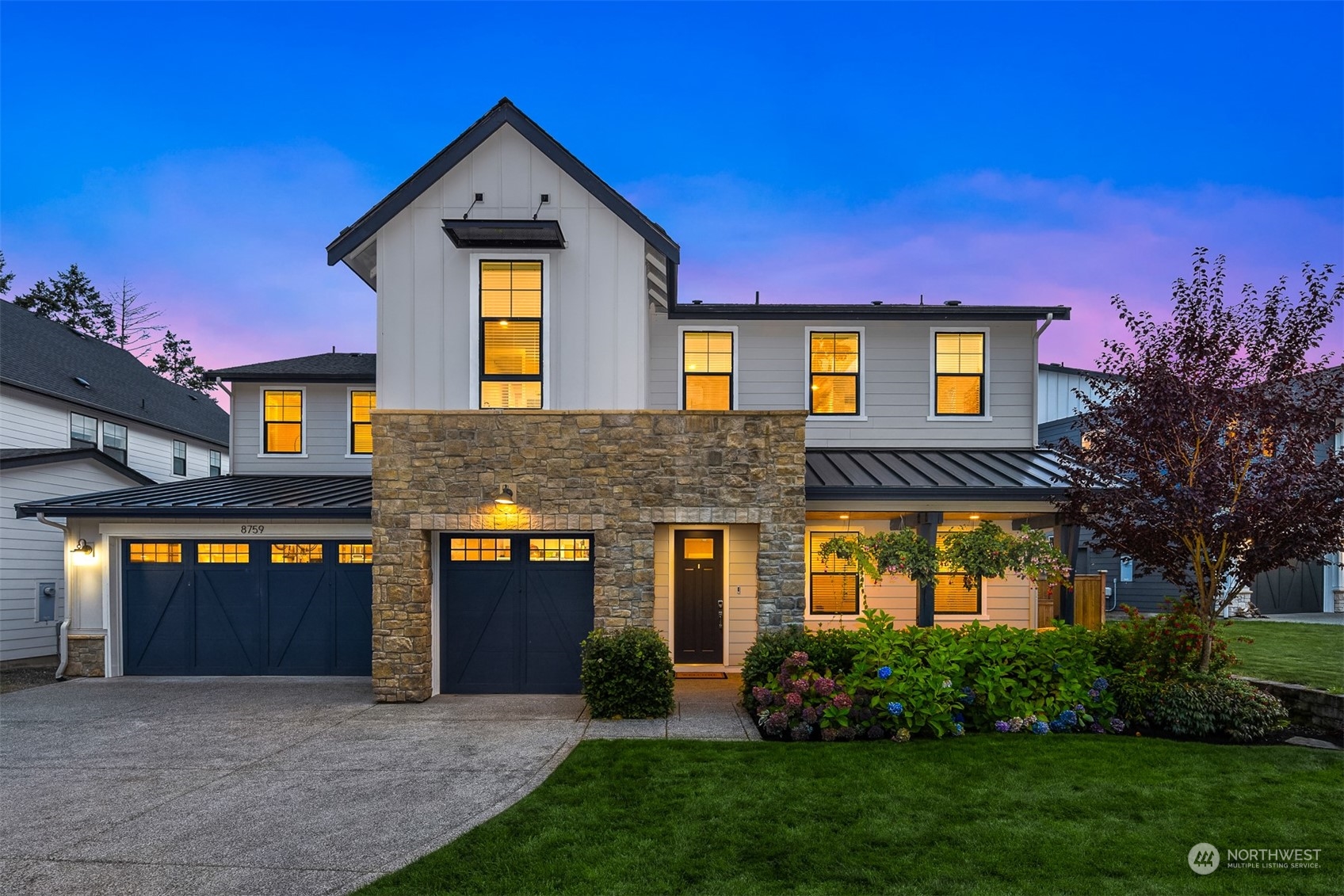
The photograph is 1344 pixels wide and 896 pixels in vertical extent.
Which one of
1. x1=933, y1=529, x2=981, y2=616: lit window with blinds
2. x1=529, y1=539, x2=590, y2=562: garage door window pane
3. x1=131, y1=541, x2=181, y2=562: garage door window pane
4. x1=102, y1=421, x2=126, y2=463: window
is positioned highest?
x1=102, y1=421, x2=126, y2=463: window

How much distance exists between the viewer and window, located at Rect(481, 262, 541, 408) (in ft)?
34.4

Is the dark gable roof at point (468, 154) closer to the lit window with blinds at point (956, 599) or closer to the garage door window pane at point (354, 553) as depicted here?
the garage door window pane at point (354, 553)

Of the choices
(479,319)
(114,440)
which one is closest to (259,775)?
(479,319)

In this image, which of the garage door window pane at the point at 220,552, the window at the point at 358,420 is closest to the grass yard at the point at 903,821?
the garage door window pane at the point at 220,552

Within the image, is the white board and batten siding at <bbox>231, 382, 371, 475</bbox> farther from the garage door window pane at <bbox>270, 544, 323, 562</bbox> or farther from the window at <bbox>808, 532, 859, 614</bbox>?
the window at <bbox>808, 532, 859, 614</bbox>

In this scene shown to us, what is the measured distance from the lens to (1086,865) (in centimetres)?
496

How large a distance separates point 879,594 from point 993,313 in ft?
18.5

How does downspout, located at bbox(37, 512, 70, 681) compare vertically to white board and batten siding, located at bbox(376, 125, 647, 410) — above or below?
below

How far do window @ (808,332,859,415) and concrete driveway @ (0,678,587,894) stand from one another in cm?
688

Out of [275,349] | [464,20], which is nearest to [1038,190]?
[464,20]

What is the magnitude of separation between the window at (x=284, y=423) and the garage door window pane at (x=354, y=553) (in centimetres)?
398

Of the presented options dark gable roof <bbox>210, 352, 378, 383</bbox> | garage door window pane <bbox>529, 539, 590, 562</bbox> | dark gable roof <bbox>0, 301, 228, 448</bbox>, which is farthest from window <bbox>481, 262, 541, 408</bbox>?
dark gable roof <bbox>0, 301, 228, 448</bbox>

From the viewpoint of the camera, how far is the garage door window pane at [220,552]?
11.9m

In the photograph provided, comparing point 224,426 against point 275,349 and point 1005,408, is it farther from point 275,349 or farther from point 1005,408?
point 275,349
